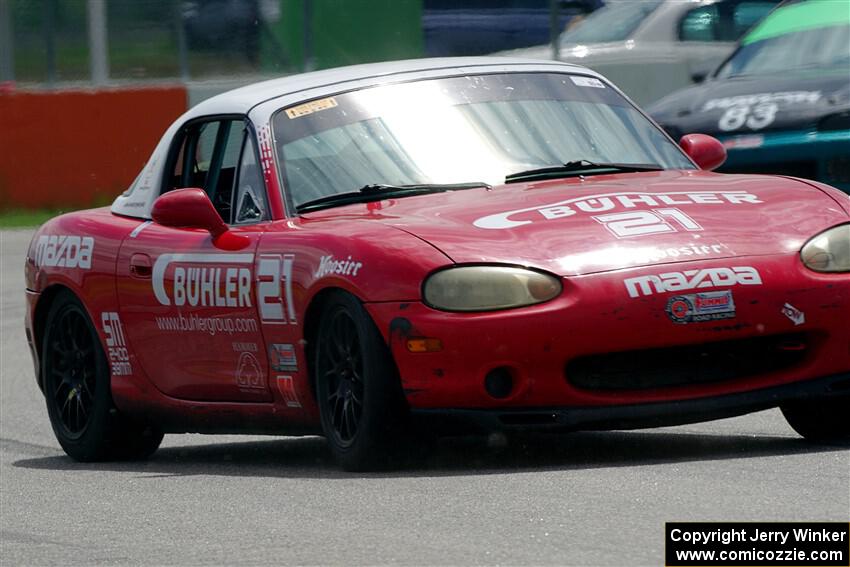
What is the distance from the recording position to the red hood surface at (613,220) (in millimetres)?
5777

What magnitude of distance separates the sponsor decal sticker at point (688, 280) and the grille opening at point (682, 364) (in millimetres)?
207

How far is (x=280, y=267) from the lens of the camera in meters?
6.40

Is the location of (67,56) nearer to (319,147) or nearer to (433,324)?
(319,147)

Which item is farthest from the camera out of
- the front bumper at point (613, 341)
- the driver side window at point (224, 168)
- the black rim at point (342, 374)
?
the driver side window at point (224, 168)

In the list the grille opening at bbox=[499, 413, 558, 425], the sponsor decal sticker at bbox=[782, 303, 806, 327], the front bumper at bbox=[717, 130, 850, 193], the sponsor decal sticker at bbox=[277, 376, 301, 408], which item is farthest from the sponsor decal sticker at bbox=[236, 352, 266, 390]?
the front bumper at bbox=[717, 130, 850, 193]

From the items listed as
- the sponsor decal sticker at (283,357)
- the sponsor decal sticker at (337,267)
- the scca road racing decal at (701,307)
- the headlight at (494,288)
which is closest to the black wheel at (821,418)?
the scca road racing decal at (701,307)

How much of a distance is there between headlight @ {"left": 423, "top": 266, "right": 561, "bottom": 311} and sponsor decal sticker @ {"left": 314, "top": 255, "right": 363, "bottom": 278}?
0.34m

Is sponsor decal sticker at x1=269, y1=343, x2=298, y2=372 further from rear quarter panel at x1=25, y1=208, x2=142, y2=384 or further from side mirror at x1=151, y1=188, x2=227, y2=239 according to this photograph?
rear quarter panel at x1=25, y1=208, x2=142, y2=384

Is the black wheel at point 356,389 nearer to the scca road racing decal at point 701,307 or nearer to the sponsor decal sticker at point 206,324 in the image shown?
the sponsor decal sticker at point 206,324

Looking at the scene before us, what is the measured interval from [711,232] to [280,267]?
1.39 meters

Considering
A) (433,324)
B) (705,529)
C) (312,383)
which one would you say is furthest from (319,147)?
(705,529)

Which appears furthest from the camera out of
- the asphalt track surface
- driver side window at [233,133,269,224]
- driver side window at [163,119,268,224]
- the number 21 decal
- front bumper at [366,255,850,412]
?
driver side window at [163,119,268,224]

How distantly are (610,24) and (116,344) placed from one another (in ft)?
35.9

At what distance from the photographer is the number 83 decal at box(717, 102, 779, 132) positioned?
35.5 ft
